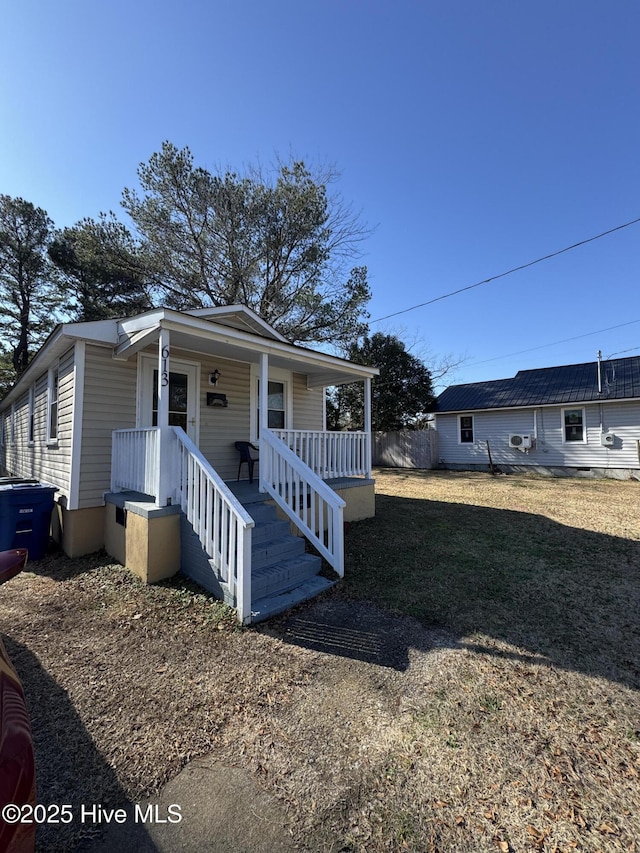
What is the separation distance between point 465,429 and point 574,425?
13.9 feet

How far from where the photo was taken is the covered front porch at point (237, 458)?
13.0 feet

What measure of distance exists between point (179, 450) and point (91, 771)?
3.05 meters

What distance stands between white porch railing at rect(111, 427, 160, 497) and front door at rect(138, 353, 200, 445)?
775mm

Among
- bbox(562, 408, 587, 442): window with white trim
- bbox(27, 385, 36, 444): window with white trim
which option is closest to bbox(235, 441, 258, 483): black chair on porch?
bbox(27, 385, 36, 444): window with white trim

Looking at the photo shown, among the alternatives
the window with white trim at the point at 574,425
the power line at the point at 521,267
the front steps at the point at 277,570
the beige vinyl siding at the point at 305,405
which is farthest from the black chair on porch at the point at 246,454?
the window with white trim at the point at 574,425

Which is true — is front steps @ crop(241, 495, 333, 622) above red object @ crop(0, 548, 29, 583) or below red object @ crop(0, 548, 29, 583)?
below

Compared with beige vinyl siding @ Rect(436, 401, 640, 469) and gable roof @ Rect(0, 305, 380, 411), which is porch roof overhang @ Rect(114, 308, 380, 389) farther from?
beige vinyl siding @ Rect(436, 401, 640, 469)

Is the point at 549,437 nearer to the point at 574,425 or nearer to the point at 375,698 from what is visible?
the point at 574,425

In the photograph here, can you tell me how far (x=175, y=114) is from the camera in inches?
397

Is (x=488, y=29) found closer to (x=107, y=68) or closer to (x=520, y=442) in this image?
(x=107, y=68)

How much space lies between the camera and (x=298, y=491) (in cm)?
523

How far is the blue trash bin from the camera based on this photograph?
530 cm

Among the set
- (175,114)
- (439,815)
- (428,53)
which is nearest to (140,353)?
(439,815)

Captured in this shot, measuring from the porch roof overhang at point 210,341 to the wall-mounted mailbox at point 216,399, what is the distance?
29.8 inches
